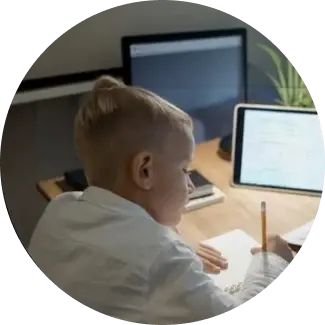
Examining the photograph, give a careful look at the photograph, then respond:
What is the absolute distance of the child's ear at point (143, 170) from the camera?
24.1 inches

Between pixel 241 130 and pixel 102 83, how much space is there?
36 centimetres

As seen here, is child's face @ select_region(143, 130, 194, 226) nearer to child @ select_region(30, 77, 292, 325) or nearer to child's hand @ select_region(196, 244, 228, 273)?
child @ select_region(30, 77, 292, 325)

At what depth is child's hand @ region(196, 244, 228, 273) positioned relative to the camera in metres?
0.78

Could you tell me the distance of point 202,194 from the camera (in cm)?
92

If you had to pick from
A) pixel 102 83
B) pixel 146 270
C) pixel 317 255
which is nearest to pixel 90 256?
pixel 146 270

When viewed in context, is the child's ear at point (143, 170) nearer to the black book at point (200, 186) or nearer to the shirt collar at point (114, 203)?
the shirt collar at point (114, 203)

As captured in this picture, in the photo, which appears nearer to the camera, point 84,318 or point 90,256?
point 84,318

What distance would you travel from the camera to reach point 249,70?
816 mm

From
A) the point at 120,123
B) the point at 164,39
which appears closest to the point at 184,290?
the point at 120,123

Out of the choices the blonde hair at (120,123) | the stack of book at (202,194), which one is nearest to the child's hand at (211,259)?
the stack of book at (202,194)

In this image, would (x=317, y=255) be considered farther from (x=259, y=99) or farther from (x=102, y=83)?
(x=259, y=99)

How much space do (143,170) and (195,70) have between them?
8.7 inches

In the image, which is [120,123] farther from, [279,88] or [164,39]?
[279,88]

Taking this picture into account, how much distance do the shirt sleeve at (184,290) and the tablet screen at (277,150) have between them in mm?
326
